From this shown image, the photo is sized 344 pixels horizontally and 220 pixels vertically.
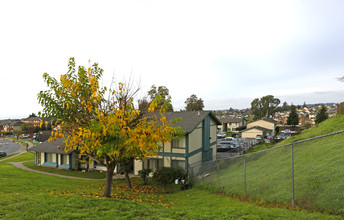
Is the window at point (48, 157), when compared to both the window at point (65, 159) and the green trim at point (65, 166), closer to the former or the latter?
the window at point (65, 159)

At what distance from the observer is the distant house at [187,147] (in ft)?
64.6

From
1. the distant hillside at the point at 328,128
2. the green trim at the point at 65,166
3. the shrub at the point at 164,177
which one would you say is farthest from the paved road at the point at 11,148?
the distant hillside at the point at 328,128

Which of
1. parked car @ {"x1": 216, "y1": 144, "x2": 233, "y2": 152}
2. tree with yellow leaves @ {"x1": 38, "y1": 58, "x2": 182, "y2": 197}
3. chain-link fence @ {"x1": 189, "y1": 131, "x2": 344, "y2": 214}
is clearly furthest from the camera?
parked car @ {"x1": 216, "y1": 144, "x2": 233, "y2": 152}

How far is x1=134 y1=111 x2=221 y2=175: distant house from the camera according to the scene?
775 inches

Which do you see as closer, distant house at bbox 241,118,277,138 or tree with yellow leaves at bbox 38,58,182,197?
tree with yellow leaves at bbox 38,58,182,197

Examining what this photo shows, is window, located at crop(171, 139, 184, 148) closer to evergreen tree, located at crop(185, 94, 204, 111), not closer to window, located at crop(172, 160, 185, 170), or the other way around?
window, located at crop(172, 160, 185, 170)

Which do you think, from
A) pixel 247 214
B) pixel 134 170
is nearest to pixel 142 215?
pixel 247 214

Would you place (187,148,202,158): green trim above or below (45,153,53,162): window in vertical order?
above

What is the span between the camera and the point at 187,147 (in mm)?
19500

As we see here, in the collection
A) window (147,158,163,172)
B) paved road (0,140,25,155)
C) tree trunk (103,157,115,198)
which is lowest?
paved road (0,140,25,155)

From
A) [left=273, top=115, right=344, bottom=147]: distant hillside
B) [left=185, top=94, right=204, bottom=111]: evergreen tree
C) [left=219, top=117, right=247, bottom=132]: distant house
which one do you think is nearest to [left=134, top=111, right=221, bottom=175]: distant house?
[left=273, top=115, right=344, bottom=147]: distant hillside

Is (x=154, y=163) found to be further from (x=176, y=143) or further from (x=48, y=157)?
(x=48, y=157)

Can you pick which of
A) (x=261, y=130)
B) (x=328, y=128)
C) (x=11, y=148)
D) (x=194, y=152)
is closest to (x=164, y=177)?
(x=194, y=152)

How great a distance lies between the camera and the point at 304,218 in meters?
5.54
